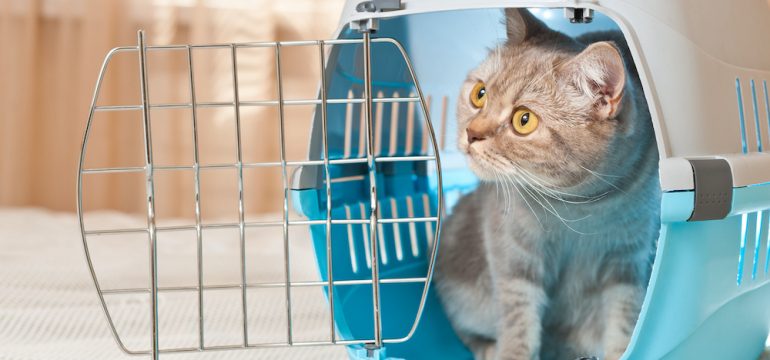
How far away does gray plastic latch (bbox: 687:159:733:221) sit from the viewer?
75 centimetres

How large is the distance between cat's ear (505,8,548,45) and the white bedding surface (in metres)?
0.50

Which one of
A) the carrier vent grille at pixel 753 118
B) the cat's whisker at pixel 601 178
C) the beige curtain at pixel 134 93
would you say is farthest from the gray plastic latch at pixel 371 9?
the beige curtain at pixel 134 93

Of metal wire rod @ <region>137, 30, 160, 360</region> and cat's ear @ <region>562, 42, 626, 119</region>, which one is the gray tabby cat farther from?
metal wire rod @ <region>137, 30, 160, 360</region>

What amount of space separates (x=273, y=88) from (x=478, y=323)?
5.98 ft

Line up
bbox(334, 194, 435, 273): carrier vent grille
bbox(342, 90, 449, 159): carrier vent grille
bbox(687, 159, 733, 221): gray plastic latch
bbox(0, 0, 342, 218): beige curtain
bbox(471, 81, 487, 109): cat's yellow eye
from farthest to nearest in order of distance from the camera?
bbox(0, 0, 342, 218): beige curtain, bbox(342, 90, 449, 159): carrier vent grille, bbox(334, 194, 435, 273): carrier vent grille, bbox(471, 81, 487, 109): cat's yellow eye, bbox(687, 159, 733, 221): gray plastic latch

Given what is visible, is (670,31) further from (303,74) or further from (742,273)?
(303,74)

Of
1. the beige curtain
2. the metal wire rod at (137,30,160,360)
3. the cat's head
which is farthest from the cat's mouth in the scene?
the beige curtain

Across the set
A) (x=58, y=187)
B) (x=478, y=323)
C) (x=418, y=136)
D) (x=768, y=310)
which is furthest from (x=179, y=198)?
(x=768, y=310)

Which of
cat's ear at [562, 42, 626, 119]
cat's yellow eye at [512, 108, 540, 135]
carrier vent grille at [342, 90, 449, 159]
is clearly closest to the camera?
cat's ear at [562, 42, 626, 119]

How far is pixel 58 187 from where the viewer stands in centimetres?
277

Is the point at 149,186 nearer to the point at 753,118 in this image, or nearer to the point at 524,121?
the point at 524,121

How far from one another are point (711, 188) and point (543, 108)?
0.85 feet

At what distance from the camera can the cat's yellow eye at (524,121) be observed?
97 cm

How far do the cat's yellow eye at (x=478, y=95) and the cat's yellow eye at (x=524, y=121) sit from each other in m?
0.09
